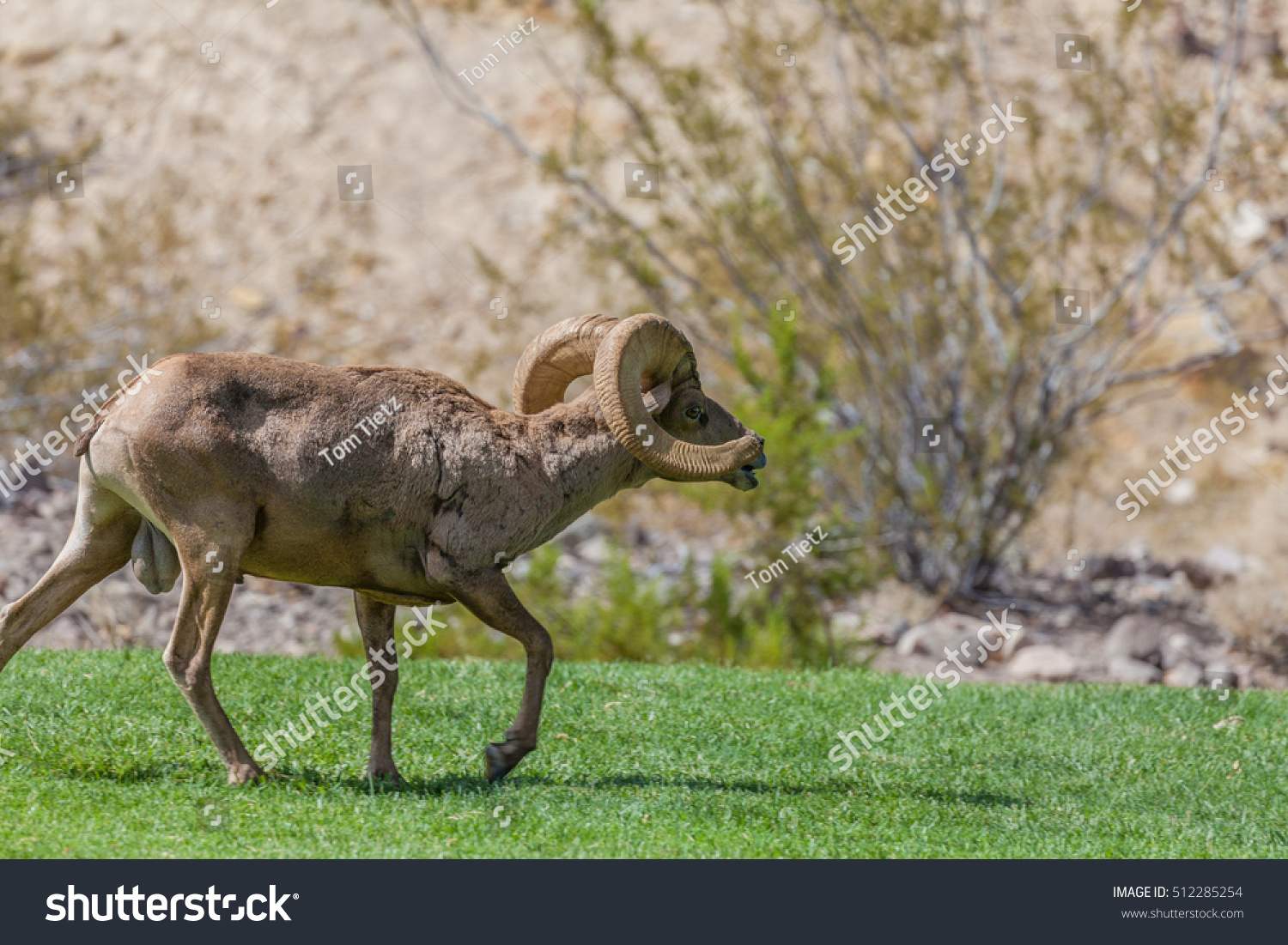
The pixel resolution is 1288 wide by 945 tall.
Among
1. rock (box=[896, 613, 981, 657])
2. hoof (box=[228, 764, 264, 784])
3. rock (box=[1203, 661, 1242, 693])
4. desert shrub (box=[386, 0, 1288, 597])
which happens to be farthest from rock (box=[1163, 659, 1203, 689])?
hoof (box=[228, 764, 264, 784])

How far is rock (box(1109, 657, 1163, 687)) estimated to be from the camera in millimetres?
15031

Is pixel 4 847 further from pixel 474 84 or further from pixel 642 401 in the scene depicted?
pixel 474 84

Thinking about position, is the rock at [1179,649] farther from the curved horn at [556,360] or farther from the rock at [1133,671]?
the curved horn at [556,360]

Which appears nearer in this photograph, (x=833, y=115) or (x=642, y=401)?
(x=642, y=401)

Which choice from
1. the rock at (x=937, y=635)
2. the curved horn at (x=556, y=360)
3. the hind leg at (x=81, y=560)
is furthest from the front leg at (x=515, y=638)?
the rock at (x=937, y=635)

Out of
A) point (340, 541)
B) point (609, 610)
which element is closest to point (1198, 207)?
point (609, 610)

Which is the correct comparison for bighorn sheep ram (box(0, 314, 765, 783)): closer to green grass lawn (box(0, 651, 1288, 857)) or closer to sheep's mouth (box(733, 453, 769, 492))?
sheep's mouth (box(733, 453, 769, 492))

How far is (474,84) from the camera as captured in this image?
2847 cm

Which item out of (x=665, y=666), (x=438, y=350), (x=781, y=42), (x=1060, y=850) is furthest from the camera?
(x=438, y=350)

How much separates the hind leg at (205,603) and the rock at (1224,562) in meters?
16.2

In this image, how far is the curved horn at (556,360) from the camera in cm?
808

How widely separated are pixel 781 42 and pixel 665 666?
32.0 feet

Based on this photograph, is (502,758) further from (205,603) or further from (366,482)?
(205,603)

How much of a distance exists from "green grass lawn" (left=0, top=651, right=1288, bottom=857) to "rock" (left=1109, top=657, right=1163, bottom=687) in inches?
146
